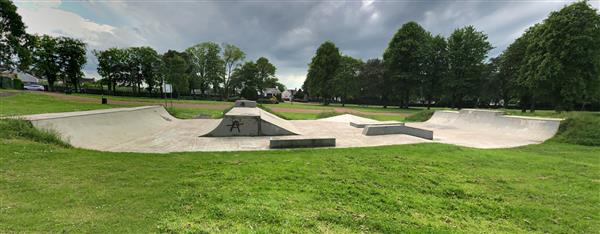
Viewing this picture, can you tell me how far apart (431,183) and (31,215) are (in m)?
6.10

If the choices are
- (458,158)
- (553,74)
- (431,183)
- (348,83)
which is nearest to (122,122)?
(431,183)

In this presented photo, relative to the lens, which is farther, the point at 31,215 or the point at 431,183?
the point at 431,183

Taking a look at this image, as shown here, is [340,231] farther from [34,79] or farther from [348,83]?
[34,79]

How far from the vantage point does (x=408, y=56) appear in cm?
4041

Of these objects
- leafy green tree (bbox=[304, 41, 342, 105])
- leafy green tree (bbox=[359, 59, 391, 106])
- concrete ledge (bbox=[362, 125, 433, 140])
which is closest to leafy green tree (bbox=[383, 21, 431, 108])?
leafy green tree (bbox=[359, 59, 391, 106])

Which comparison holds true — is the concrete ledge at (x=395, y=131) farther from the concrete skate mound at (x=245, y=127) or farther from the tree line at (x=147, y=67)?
the tree line at (x=147, y=67)

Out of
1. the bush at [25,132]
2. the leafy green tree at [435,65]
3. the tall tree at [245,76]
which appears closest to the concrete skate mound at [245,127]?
the bush at [25,132]

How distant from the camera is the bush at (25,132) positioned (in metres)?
5.67

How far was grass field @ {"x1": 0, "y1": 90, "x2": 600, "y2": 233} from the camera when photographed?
2.84 meters

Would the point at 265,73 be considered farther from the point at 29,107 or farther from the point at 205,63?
the point at 29,107

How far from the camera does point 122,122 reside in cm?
1014

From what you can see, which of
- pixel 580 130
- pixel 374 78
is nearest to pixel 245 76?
pixel 374 78

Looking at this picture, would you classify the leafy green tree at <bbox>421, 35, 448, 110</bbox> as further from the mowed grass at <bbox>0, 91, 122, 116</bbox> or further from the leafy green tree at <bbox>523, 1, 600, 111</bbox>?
the mowed grass at <bbox>0, 91, 122, 116</bbox>

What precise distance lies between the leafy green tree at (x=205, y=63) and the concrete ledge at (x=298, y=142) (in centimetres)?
5460
